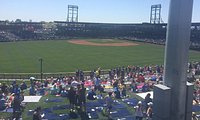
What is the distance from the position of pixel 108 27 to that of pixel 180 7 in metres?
108

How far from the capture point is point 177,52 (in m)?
7.87

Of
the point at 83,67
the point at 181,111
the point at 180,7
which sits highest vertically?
the point at 180,7

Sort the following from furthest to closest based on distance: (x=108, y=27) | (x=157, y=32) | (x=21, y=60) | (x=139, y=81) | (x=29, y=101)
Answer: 1. (x=108, y=27)
2. (x=157, y=32)
3. (x=21, y=60)
4. (x=139, y=81)
5. (x=29, y=101)

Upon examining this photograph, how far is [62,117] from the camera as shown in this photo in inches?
674

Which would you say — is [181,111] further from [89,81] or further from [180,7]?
[89,81]

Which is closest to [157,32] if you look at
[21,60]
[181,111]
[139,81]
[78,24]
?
[78,24]

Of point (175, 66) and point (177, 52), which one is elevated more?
point (177, 52)

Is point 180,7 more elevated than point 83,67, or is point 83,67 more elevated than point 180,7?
point 180,7

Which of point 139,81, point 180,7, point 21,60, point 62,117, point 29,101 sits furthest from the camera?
point 21,60

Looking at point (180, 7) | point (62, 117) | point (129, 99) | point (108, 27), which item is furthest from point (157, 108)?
point (108, 27)

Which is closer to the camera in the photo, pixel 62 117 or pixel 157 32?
pixel 62 117

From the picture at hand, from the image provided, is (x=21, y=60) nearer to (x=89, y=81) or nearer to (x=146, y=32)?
(x=89, y=81)

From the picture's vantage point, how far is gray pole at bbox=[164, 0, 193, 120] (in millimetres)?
7777

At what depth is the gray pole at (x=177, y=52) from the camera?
7.78 meters
